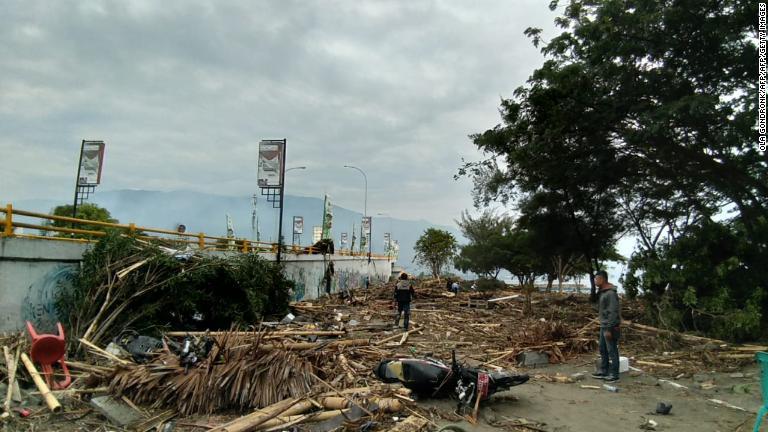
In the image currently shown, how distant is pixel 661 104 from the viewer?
44.5ft

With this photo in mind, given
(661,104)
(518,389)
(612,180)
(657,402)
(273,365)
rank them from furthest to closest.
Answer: (612,180)
(661,104)
(518,389)
(657,402)
(273,365)

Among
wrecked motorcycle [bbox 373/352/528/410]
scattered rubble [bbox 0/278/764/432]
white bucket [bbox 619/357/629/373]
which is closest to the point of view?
scattered rubble [bbox 0/278/764/432]

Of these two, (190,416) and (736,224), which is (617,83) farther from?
(190,416)

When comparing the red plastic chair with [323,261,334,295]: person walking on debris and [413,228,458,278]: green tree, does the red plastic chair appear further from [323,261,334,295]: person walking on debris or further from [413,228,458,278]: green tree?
[413,228,458,278]: green tree

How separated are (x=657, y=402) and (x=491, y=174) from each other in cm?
1430

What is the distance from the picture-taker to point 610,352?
8.78 meters

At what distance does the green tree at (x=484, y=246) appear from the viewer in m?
46.8

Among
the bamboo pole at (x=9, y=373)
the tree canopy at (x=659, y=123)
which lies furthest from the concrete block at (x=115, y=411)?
the tree canopy at (x=659, y=123)

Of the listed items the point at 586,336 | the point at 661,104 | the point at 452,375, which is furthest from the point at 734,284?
the point at 452,375

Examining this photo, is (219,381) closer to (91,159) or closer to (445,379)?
(445,379)

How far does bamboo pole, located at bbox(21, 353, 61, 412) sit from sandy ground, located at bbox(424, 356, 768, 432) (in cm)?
520

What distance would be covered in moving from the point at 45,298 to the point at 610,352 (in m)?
12.1

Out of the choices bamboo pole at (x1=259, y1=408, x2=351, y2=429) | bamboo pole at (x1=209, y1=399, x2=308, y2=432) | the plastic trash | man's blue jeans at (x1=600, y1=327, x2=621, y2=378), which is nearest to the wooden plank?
bamboo pole at (x1=259, y1=408, x2=351, y2=429)

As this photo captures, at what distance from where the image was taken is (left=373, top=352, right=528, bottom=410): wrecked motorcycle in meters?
6.48
